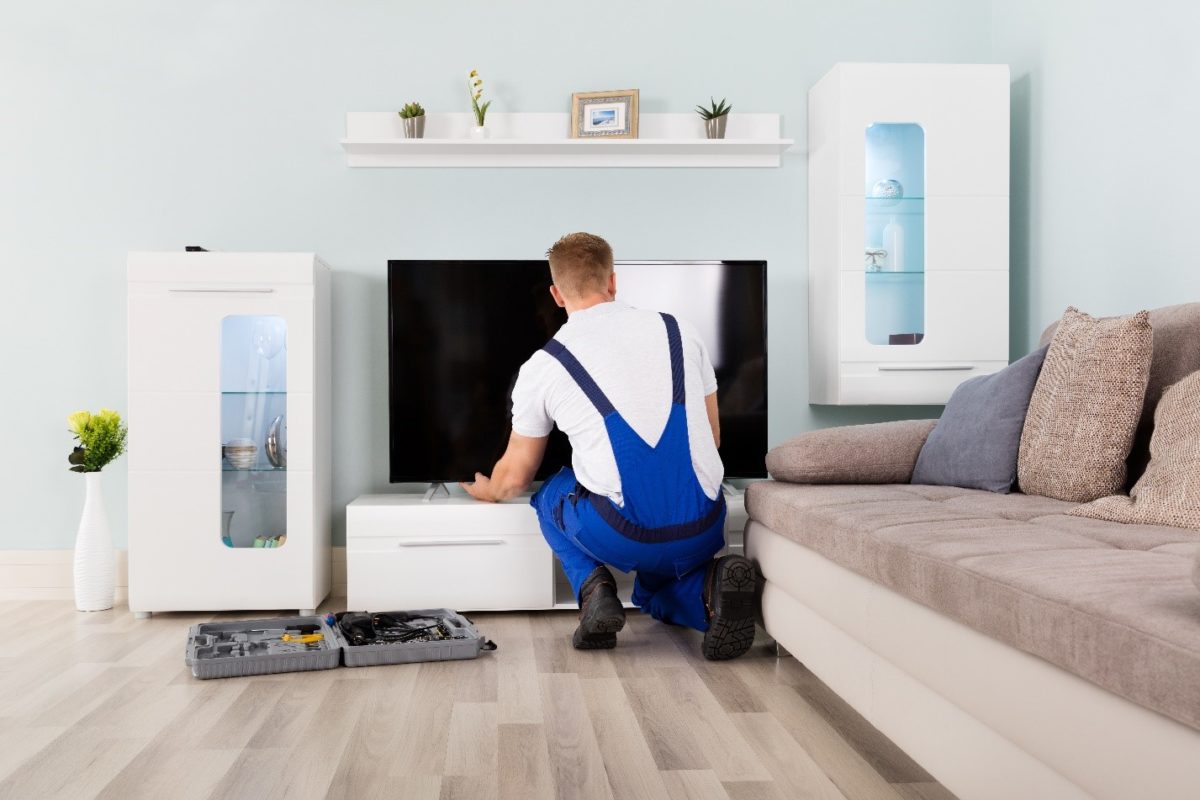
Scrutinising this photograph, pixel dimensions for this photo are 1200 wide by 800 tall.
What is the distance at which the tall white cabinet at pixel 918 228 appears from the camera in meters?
3.55

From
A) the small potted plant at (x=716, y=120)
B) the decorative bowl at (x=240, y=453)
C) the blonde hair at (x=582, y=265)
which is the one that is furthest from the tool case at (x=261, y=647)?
the small potted plant at (x=716, y=120)

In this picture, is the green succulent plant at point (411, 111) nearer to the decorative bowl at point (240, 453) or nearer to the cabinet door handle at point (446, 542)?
the decorative bowl at point (240, 453)

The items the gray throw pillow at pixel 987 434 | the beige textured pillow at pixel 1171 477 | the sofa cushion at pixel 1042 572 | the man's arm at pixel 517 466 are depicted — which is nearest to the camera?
the sofa cushion at pixel 1042 572

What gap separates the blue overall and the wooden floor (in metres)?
0.23

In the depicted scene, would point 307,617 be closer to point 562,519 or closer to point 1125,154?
point 562,519

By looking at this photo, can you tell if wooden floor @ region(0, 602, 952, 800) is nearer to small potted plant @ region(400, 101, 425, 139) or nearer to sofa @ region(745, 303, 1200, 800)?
sofa @ region(745, 303, 1200, 800)

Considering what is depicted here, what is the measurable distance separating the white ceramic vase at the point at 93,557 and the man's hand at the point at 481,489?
1253 millimetres

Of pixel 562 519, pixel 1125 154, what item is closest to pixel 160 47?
pixel 562 519

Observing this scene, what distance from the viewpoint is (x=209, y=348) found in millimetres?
3395

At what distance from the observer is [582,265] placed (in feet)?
9.61

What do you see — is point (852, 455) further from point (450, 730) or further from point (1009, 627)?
point (1009, 627)

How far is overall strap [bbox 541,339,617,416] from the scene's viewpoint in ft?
8.99

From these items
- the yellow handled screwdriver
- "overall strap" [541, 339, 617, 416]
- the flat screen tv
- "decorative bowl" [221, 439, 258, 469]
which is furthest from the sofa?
"decorative bowl" [221, 439, 258, 469]

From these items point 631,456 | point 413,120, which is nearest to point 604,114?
point 413,120
